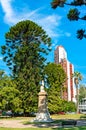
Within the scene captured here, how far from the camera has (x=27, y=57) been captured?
58.1 metres

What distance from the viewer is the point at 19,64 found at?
5841cm

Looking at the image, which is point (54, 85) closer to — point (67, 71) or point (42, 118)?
point (42, 118)

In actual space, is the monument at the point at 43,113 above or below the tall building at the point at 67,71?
below

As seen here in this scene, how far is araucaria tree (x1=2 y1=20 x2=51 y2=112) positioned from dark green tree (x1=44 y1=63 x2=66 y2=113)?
4688 millimetres

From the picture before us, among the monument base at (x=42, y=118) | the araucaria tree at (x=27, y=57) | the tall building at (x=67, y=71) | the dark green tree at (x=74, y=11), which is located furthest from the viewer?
the tall building at (x=67, y=71)

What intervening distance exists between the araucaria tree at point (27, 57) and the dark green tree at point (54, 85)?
4.69m

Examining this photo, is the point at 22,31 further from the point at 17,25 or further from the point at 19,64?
the point at 19,64

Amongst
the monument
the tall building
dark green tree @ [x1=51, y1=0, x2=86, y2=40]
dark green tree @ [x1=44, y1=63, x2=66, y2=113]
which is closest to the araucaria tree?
dark green tree @ [x1=44, y1=63, x2=66, y2=113]

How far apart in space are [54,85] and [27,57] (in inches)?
454

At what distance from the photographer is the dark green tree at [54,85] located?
61.9 meters

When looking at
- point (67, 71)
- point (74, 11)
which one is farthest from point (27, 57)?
point (67, 71)

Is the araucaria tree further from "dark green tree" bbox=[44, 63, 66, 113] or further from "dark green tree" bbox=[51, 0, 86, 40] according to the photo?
"dark green tree" bbox=[51, 0, 86, 40]

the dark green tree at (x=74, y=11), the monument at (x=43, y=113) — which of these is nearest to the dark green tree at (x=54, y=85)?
the monument at (x=43, y=113)

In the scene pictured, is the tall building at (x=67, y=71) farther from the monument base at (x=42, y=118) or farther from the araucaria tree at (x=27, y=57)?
the monument base at (x=42, y=118)
